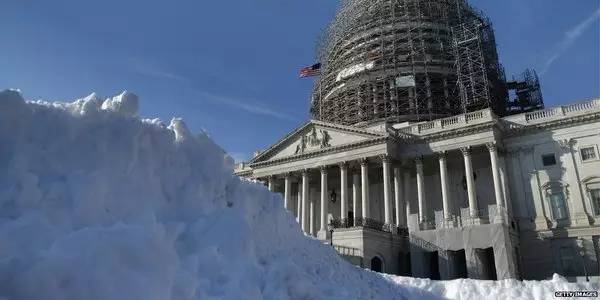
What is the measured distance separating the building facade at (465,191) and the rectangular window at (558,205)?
0.22 feet

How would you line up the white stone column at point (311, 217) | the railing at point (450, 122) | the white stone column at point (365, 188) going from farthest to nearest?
the white stone column at point (311, 217) → the white stone column at point (365, 188) → the railing at point (450, 122)

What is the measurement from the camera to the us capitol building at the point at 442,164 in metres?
34.0

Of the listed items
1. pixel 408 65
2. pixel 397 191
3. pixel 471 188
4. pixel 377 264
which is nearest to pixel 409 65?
pixel 408 65

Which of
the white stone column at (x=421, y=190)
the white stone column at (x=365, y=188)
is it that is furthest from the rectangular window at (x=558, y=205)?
the white stone column at (x=365, y=188)

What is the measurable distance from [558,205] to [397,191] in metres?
11.9

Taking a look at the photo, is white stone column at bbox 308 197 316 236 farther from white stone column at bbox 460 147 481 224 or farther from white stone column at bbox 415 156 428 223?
white stone column at bbox 460 147 481 224

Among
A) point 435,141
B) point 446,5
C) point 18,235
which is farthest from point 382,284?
point 446,5

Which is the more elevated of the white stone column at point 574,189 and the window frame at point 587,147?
the window frame at point 587,147

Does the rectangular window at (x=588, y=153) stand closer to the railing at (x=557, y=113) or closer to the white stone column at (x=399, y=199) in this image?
the railing at (x=557, y=113)

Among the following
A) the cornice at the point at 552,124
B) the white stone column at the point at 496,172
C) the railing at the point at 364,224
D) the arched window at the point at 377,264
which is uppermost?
the cornice at the point at 552,124

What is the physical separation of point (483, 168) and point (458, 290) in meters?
24.5

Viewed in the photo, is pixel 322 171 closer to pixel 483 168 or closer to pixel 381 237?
pixel 381 237

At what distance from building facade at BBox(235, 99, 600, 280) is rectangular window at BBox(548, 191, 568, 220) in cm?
7

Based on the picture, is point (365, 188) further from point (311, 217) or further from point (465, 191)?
point (465, 191)
